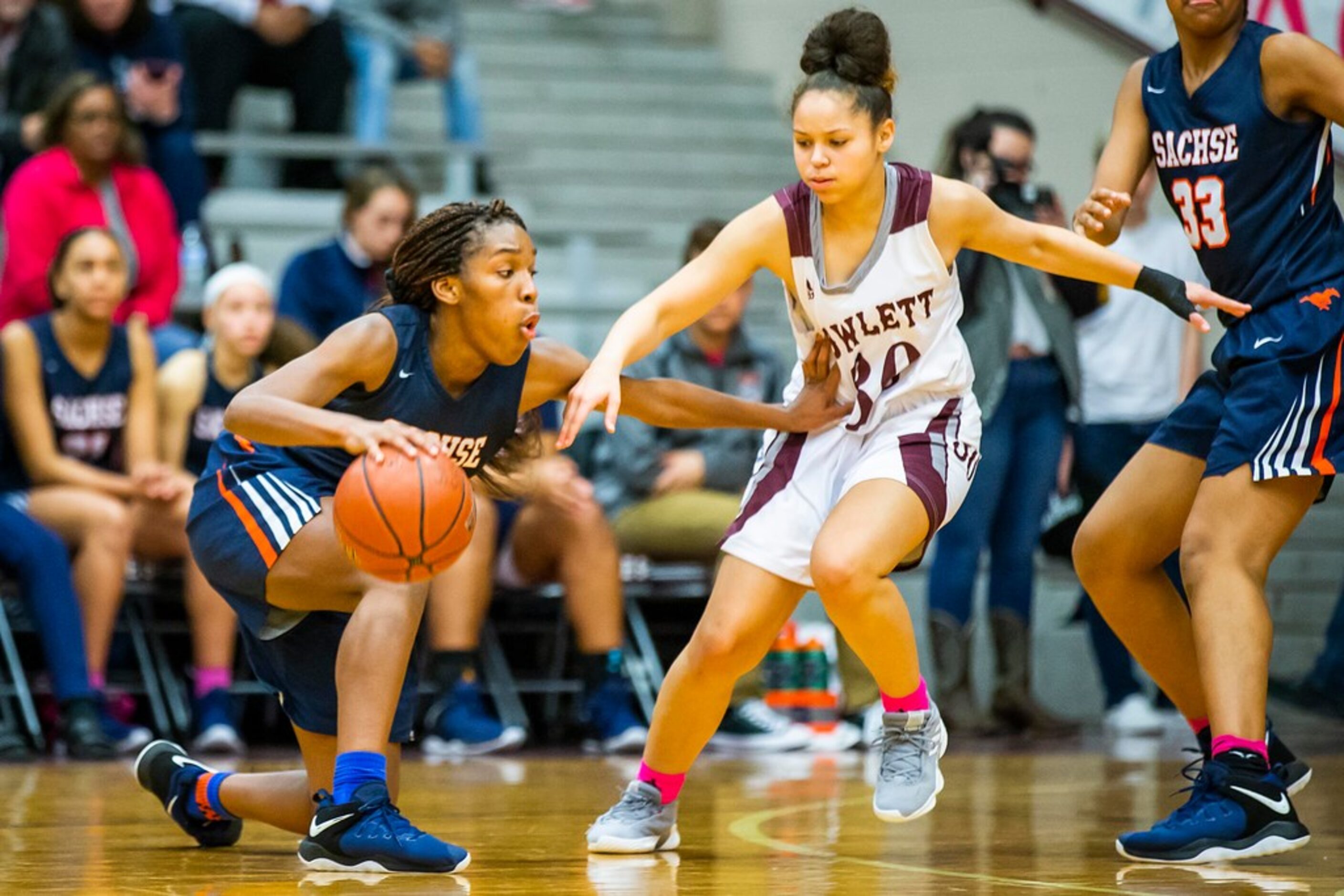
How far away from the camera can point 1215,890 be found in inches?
144

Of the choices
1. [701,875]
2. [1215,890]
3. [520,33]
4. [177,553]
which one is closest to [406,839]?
[701,875]

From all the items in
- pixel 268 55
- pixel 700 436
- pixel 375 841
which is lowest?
pixel 375 841

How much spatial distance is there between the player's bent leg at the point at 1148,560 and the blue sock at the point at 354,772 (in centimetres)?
158

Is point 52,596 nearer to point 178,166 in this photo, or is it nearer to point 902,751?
point 178,166

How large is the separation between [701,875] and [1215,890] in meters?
0.95

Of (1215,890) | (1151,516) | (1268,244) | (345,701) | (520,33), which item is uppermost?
(520,33)

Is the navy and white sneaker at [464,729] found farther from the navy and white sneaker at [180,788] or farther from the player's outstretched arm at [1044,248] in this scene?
the player's outstretched arm at [1044,248]

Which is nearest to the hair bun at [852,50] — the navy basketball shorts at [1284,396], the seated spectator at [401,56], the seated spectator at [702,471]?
the navy basketball shorts at [1284,396]

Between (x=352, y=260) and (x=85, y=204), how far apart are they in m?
1.04

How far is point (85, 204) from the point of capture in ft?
25.6

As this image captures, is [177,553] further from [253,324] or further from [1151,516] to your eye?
[1151,516]

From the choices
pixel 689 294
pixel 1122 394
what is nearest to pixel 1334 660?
pixel 1122 394

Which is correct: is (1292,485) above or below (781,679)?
above

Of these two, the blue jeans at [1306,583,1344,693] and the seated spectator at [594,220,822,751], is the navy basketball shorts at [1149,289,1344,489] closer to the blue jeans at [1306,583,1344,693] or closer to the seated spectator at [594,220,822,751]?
the seated spectator at [594,220,822,751]
